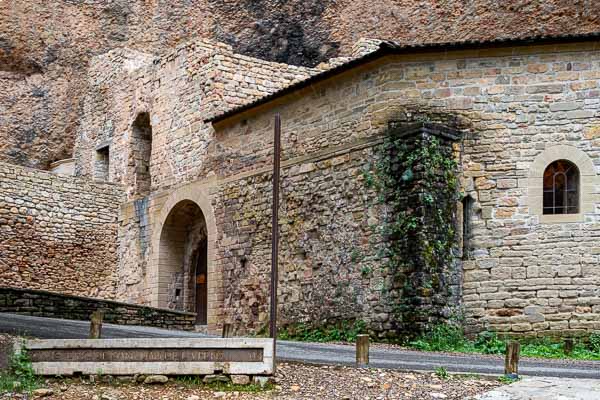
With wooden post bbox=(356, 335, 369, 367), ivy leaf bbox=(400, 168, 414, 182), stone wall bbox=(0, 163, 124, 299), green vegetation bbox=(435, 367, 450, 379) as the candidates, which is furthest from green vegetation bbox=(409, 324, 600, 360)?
stone wall bbox=(0, 163, 124, 299)

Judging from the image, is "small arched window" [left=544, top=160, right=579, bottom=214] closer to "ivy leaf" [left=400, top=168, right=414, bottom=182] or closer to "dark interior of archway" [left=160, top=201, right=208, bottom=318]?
"ivy leaf" [left=400, top=168, right=414, bottom=182]

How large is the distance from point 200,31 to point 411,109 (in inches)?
561

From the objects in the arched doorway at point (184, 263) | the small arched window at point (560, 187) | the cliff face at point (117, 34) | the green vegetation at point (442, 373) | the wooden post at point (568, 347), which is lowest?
the green vegetation at point (442, 373)

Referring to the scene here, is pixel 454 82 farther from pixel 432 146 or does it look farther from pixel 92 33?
pixel 92 33

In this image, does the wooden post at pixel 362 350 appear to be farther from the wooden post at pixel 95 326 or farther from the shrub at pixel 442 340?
the wooden post at pixel 95 326

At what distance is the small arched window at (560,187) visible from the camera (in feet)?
44.7

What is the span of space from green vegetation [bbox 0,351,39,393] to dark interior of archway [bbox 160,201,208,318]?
34.0ft

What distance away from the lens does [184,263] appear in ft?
65.8

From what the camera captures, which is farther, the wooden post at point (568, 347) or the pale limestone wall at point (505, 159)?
the pale limestone wall at point (505, 159)

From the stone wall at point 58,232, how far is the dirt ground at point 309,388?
11237 millimetres

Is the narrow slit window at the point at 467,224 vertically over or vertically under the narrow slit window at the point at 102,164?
under

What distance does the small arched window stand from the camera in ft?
44.7

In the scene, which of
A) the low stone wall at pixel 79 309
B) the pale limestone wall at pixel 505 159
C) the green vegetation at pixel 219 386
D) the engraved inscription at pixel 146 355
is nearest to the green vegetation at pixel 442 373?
the green vegetation at pixel 219 386

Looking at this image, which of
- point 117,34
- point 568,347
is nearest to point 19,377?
point 568,347
